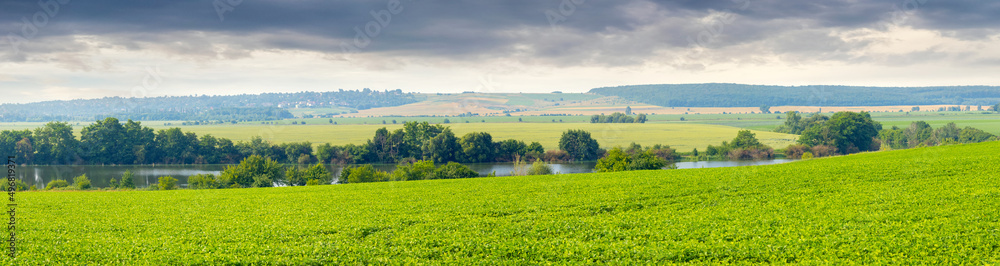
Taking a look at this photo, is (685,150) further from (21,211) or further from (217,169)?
(21,211)

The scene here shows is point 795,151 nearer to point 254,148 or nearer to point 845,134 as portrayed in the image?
point 845,134

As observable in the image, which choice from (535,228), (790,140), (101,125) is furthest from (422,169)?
(790,140)

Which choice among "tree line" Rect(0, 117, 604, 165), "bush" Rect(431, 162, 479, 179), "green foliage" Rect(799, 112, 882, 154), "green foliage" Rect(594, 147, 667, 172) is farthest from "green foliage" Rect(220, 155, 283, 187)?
"green foliage" Rect(799, 112, 882, 154)

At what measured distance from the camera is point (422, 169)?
204 ft

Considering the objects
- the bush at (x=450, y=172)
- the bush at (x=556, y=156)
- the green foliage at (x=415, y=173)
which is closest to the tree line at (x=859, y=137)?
the bush at (x=556, y=156)

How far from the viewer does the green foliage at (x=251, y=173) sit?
2459 inches

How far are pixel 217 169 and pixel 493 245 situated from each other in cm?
9864

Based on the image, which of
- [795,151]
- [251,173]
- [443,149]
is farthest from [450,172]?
[795,151]

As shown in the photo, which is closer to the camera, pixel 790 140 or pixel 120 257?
pixel 120 257

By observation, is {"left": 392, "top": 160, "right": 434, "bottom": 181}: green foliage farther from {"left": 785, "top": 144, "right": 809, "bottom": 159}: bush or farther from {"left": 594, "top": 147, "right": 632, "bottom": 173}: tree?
{"left": 785, "top": 144, "right": 809, "bottom": 159}: bush

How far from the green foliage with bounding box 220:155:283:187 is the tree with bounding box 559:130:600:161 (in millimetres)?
54411

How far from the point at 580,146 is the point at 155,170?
7714 cm

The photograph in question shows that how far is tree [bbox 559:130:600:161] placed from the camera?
104 meters

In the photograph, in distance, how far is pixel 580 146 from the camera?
104 m
